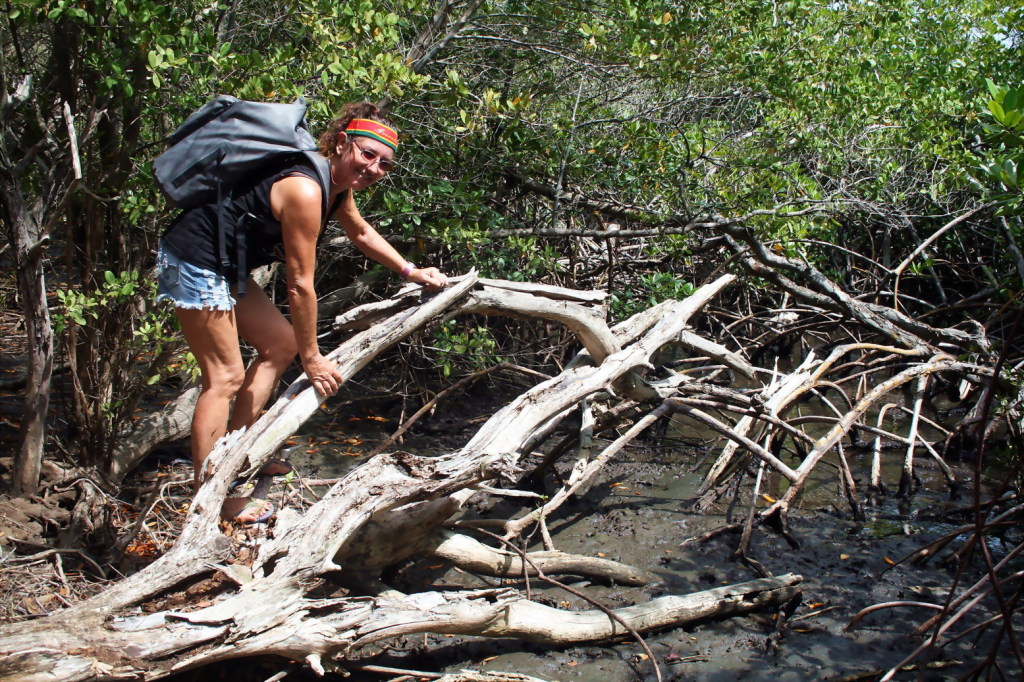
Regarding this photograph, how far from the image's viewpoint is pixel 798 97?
5.56 m

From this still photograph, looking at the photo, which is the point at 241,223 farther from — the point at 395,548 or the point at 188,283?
the point at 395,548

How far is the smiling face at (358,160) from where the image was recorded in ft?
8.99

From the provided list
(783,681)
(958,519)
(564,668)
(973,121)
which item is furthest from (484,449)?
(973,121)

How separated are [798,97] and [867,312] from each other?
1478 mm

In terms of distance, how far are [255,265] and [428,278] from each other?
2.04 feet

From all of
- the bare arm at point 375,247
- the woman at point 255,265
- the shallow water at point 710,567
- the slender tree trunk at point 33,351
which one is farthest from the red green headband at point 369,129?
the shallow water at point 710,567

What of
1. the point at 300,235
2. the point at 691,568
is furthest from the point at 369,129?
the point at 691,568

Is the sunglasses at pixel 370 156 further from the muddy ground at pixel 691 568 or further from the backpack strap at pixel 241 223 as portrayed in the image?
the muddy ground at pixel 691 568

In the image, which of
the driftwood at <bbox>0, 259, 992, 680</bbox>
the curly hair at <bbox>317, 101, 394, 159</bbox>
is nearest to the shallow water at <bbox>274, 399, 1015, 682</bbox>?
the driftwood at <bbox>0, 259, 992, 680</bbox>

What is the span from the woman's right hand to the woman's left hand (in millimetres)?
512

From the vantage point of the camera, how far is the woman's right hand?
9.09ft

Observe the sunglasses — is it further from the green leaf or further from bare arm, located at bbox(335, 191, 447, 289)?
the green leaf

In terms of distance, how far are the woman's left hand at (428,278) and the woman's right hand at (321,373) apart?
512 mm

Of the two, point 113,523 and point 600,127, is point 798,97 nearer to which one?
point 600,127
